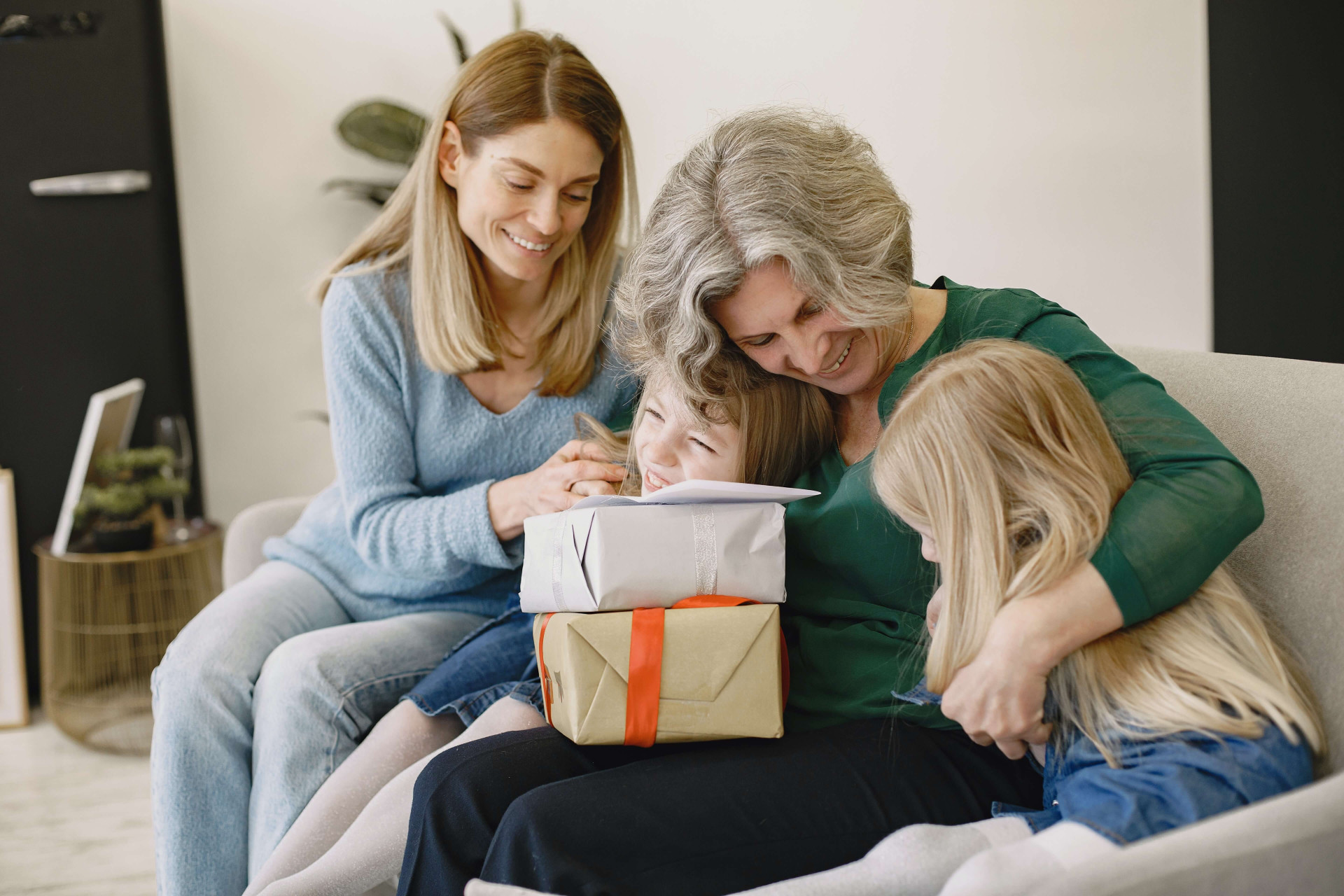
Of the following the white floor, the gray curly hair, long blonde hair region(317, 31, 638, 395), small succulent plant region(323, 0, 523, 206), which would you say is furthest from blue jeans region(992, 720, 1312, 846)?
small succulent plant region(323, 0, 523, 206)

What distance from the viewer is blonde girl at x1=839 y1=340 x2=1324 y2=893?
877mm

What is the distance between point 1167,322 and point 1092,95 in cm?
80

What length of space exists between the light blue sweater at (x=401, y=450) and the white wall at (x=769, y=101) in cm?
171

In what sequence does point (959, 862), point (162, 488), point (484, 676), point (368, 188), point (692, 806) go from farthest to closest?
1. point (368, 188)
2. point (162, 488)
3. point (484, 676)
4. point (692, 806)
5. point (959, 862)

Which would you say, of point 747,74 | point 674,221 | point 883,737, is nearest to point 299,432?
point 747,74

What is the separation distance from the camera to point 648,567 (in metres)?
1.16

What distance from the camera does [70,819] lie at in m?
2.29

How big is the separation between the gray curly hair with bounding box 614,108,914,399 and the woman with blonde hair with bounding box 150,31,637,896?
364 millimetres

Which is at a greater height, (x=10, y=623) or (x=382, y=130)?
(x=382, y=130)

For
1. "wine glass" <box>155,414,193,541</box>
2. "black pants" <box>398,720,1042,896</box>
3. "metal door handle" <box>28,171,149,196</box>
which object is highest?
"metal door handle" <box>28,171,149,196</box>

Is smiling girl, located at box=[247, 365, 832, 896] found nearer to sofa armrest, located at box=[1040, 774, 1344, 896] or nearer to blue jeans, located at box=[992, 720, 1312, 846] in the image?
blue jeans, located at box=[992, 720, 1312, 846]

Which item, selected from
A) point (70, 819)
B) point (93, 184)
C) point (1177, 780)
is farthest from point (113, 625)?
point (1177, 780)

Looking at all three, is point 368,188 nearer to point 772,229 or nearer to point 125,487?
point 125,487

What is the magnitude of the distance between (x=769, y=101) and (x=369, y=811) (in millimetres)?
2646
